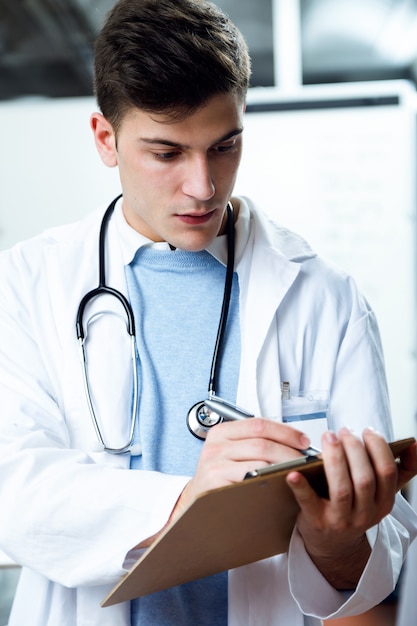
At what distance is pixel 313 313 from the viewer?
1.30 meters

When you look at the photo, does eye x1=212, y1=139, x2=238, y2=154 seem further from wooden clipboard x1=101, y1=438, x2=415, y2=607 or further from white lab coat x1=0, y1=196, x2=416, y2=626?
wooden clipboard x1=101, y1=438, x2=415, y2=607

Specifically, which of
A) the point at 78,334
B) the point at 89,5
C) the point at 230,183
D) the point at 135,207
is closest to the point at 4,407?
the point at 78,334

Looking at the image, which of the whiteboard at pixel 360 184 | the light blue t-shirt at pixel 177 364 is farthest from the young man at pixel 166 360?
the whiteboard at pixel 360 184

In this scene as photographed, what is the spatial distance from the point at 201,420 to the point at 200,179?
1.17ft

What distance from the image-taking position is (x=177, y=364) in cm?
125

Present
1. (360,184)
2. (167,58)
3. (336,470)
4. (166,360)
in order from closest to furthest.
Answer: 1. (336,470)
2. (167,58)
3. (166,360)
4. (360,184)

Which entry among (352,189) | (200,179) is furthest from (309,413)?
(352,189)

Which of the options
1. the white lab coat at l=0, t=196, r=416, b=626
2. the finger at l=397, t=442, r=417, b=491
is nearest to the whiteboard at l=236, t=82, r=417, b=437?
the white lab coat at l=0, t=196, r=416, b=626

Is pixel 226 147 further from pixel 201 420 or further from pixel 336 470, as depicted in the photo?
pixel 336 470

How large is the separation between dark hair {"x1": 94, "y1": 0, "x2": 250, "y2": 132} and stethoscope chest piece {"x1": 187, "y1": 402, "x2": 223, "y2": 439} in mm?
432

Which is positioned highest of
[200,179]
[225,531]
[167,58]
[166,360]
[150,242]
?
[167,58]

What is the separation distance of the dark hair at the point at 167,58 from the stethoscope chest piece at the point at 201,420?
0.43 metres

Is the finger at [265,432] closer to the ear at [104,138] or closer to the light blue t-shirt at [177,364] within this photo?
the light blue t-shirt at [177,364]

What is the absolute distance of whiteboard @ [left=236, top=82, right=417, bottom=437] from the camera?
357 centimetres
